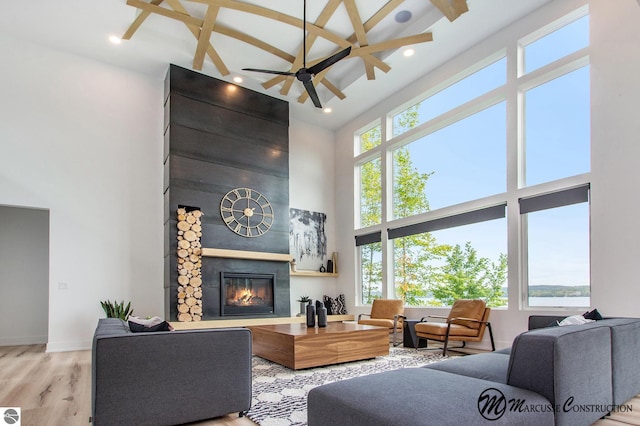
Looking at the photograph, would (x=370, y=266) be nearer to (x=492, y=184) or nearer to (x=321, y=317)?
(x=492, y=184)

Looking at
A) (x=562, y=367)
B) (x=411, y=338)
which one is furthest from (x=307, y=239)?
(x=562, y=367)

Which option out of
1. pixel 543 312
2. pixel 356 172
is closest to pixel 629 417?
pixel 543 312

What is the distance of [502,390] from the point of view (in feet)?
6.26

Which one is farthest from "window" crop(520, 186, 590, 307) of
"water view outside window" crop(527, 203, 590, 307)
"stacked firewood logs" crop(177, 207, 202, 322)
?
"stacked firewood logs" crop(177, 207, 202, 322)

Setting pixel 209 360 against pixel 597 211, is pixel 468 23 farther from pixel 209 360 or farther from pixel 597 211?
pixel 209 360

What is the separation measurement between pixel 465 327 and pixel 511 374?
3437 millimetres

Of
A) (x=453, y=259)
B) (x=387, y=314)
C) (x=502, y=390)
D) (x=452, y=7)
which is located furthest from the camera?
(x=387, y=314)

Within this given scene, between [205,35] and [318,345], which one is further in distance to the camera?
[205,35]

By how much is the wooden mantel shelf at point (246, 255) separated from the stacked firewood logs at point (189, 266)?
171mm

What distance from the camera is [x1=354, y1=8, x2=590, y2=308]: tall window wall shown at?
16.4ft

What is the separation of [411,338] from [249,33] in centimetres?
515

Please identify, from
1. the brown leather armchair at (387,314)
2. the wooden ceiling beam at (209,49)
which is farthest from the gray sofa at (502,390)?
the wooden ceiling beam at (209,49)

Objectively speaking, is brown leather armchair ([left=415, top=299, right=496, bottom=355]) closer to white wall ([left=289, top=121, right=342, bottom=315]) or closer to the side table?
the side table

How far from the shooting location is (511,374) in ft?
6.86
